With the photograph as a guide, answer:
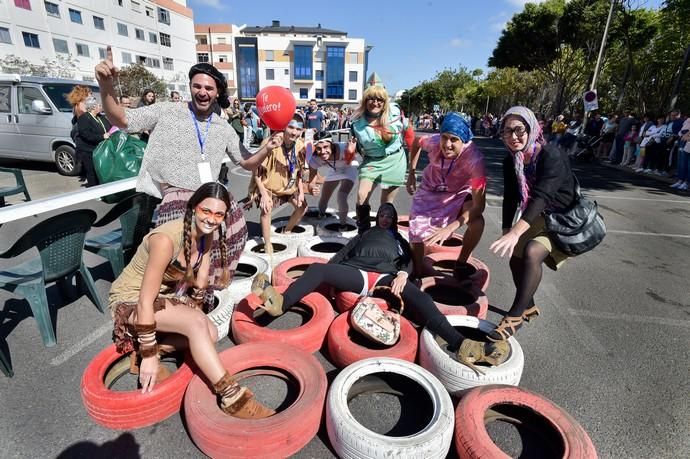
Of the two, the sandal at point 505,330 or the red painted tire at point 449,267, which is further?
the red painted tire at point 449,267

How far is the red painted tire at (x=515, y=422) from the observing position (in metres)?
1.75

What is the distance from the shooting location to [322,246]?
458 centimetres

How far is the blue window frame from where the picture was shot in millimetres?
59625

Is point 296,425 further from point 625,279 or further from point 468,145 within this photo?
point 625,279

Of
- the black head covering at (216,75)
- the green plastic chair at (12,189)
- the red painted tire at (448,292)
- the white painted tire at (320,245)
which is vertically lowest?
the red painted tire at (448,292)

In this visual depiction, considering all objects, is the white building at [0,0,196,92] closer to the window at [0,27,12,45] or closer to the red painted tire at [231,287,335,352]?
the window at [0,27,12,45]

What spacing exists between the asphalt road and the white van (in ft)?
14.7

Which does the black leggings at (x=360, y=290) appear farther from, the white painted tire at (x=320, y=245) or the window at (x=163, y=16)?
the window at (x=163, y=16)

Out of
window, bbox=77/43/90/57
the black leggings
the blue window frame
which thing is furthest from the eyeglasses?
the blue window frame

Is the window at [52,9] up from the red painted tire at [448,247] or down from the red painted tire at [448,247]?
up

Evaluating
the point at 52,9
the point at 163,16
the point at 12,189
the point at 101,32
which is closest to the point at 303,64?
the point at 163,16

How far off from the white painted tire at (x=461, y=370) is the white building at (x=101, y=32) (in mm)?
35055

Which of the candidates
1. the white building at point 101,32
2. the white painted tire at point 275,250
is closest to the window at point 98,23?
the white building at point 101,32

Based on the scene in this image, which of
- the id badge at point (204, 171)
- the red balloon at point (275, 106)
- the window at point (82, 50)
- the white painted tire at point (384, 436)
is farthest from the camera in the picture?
the window at point (82, 50)
